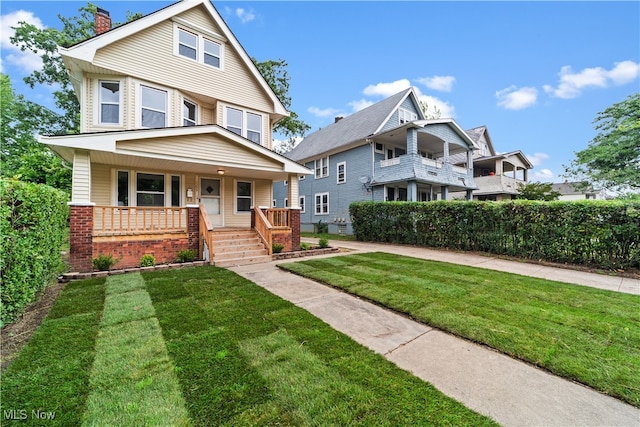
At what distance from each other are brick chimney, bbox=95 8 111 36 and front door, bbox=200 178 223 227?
6602mm

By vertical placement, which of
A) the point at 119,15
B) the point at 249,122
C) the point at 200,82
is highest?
the point at 119,15

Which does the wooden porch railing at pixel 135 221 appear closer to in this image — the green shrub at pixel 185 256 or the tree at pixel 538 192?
the green shrub at pixel 185 256

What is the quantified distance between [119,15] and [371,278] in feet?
94.3

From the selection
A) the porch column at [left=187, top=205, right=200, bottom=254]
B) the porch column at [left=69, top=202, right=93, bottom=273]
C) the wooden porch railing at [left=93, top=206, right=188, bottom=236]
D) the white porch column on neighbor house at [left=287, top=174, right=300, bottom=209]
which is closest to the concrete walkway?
the porch column at [left=187, top=205, right=200, bottom=254]

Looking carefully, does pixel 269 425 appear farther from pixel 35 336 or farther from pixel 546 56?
pixel 546 56

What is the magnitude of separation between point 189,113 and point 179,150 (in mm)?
3718

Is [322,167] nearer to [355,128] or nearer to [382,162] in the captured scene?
[355,128]

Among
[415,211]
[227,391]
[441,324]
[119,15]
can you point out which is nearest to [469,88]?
[415,211]

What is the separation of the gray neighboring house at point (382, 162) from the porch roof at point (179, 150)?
833 centimetres

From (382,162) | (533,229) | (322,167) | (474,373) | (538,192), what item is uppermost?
(322,167)

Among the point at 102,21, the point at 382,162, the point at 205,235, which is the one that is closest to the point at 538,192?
the point at 382,162

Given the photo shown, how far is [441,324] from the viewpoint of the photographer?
3.62 m

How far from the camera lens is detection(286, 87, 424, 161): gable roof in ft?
58.5

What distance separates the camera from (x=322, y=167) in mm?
21422
